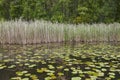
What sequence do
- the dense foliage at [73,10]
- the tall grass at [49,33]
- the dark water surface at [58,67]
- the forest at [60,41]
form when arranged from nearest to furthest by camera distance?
the dark water surface at [58,67]
the forest at [60,41]
the tall grass at [49,33]
the dense foliage at [73,10]

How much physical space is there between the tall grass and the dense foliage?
4.56 metres

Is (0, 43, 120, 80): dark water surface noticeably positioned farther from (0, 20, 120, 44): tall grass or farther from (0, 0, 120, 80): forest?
(0, 20, 120, 44): tall grass

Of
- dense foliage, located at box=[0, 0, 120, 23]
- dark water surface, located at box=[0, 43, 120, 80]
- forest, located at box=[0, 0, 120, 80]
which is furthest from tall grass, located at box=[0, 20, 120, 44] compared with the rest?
dense foliage, located at box=[0, 0, 120, 23]

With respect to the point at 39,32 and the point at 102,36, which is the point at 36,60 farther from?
Result: the point at 102,36

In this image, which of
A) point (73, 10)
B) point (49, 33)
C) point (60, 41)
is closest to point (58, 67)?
point (49, 33)

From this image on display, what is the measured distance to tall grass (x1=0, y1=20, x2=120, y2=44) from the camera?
8695 mm

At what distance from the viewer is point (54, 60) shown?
5508 mm

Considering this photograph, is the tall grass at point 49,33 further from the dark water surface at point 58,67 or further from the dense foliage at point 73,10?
the dense foliage at point 73,10

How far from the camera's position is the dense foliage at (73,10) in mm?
Answer: 15273

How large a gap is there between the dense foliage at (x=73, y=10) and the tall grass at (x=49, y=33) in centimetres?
456

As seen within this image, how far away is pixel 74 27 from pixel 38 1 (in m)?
7.33

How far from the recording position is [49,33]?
9297mm

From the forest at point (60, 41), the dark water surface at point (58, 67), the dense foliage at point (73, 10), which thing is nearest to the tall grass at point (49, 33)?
the forest at point (60, 41)

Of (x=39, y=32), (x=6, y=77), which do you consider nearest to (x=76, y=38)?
(x=39, y=32)
